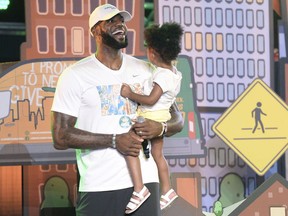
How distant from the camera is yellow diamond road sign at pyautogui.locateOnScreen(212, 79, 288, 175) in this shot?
16.5 ft

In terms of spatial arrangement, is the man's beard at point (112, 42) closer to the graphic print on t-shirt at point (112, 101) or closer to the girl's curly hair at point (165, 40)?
the graphic print on t-shirt at point (112, 101)

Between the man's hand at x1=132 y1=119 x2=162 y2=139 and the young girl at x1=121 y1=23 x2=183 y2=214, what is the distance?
0.18ft

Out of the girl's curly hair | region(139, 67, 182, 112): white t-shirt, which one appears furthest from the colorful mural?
region(139, 67, 182, 112): white t-shirt

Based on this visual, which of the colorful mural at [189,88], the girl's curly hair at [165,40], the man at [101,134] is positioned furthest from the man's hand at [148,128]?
the colorful mural at [189,88]

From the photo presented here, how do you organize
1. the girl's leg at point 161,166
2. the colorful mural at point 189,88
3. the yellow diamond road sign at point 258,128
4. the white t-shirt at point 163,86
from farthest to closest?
the yellow diamond road sign at point 258,128, the colorful mural at point 189,88, the girl's leg at point 161,166, the white t-shirt at point 163,86

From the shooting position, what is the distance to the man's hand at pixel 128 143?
2.88 metres

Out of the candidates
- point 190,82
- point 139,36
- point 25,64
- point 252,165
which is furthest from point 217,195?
point 25,64

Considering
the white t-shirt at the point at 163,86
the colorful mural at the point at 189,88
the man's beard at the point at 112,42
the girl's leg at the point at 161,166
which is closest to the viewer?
the man's beard at the point at 112,42

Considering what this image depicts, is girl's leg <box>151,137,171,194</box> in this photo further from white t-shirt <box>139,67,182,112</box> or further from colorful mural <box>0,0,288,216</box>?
colorful mural <box>0,0,288,216</box>

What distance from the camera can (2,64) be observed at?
460 centimetres

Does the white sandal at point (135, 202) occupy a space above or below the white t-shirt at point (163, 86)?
below

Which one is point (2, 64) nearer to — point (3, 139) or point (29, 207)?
point (3, 139)

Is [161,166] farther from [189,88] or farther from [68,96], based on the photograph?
[189,88]

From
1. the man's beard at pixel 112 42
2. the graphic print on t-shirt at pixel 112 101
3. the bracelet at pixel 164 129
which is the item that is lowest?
the bracelet at pixel 164 129
